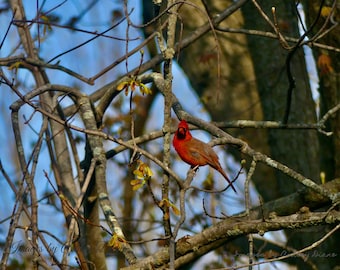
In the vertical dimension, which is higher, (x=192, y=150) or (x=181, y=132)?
(x=181, y=132)

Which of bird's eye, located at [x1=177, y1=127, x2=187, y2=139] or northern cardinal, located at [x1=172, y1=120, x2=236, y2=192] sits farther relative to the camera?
bird's eye, located at [x1=177, y1=127, x2=187, y2=139]

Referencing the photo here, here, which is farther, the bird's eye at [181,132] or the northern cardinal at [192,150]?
the bird's eye at [181,132]

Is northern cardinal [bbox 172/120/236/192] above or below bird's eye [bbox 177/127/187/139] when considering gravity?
below

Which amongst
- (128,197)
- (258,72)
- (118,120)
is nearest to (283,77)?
(258,72)

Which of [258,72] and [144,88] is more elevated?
[258,72]

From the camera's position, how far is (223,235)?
12.6 feet

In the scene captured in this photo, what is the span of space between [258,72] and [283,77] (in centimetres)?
34

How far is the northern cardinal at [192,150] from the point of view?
4254 millimetres

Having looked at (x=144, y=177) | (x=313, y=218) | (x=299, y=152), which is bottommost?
(x=313, y=218)

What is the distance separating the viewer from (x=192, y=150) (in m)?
4.33

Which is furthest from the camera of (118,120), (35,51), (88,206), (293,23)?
(118,120)

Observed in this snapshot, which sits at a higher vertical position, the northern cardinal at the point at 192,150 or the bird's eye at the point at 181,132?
the bird's eye at the point at 181,132

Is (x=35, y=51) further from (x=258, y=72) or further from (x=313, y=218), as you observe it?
(x=313, y=218)

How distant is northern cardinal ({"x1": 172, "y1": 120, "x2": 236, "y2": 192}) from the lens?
14.0 feet
